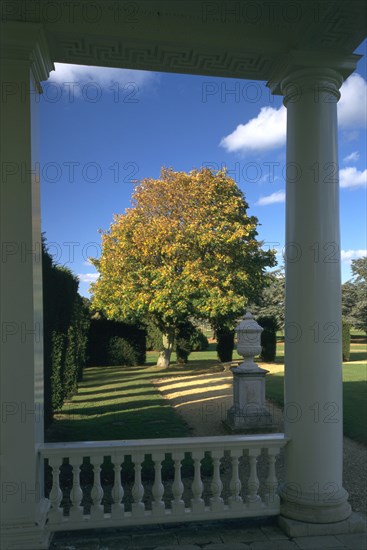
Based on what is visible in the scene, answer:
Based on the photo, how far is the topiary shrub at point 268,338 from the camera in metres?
16.6

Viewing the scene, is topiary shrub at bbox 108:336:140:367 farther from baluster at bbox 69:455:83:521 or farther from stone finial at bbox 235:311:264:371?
baluster at bbox 69:455:83:521

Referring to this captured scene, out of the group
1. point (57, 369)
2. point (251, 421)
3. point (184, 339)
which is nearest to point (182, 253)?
point (184, 339)

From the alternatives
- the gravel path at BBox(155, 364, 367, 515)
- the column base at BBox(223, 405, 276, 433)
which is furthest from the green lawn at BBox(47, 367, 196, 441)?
the column base at BBox(223, 405, 276, 433)

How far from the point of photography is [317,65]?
2.83 meters

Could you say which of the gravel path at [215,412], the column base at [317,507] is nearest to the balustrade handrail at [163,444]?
the column base at [317,507]

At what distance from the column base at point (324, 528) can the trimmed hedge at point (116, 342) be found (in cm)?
1468

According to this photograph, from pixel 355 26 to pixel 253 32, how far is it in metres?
0.66

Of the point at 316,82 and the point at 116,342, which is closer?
the point at 316,82

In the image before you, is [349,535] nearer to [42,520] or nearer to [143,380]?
[42,520]

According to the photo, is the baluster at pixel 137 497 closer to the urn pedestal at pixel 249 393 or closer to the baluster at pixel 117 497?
the baluster at pixel 117 497

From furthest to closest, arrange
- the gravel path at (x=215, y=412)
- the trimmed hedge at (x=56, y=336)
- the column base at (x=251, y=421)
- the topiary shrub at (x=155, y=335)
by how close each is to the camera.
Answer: the topiary shrub at (x=155, y=335) < the column base at (x=251, y=421) < the trimmed hedge at (x=56, y=336) < the gravel path at (x=215, y=412)

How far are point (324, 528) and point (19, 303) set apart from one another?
2.49 m

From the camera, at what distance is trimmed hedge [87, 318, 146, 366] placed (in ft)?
55.9

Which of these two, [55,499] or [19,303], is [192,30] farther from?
[55,499]
